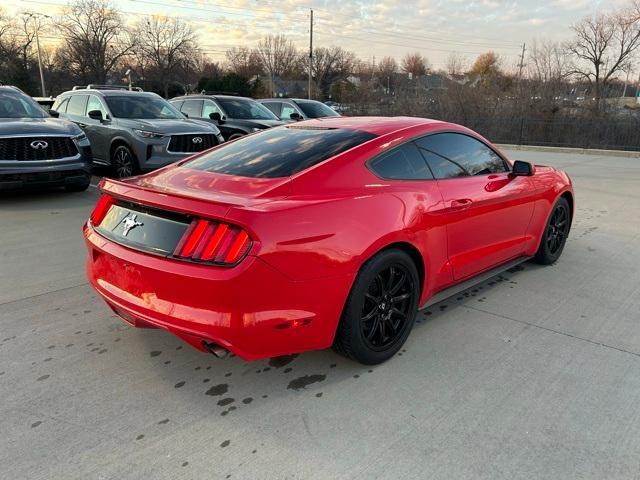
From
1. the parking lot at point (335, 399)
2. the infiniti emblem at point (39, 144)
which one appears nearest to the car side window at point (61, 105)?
the infiniti emblem at point (39, 144)

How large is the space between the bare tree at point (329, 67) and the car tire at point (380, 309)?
237ft

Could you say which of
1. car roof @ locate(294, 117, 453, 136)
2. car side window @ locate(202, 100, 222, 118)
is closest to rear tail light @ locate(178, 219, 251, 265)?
car roof @ locate(294, 117, 453, 136)

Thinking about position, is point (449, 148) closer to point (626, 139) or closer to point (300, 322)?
point (300, 322)

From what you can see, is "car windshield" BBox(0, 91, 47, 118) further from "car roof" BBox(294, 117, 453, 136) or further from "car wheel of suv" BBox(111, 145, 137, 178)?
"car roof" BBox(294, 117, 453, 136)

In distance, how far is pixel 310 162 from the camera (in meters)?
3.12

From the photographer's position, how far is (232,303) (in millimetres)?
2443

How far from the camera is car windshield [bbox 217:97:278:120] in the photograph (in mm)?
12367

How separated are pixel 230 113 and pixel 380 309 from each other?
1028cm

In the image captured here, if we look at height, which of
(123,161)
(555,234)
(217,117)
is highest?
(217,117)

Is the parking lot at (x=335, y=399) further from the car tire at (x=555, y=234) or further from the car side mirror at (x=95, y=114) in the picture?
the car side mirror at (x=95, y=114)

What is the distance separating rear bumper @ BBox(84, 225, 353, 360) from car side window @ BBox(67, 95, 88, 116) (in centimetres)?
854

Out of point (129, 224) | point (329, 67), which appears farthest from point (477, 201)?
point (329, 67)

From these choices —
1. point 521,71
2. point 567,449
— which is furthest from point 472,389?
point 521,71

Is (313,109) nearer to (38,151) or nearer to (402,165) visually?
(38,151)
